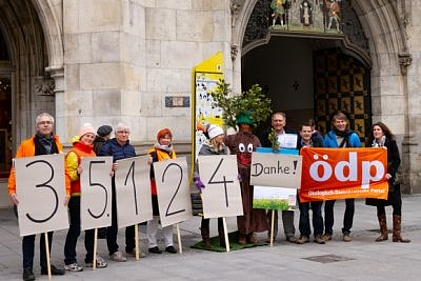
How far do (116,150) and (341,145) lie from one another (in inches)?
147

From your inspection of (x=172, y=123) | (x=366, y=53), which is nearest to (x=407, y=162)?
(x=366, y=53)

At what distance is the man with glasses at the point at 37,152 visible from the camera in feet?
23.8

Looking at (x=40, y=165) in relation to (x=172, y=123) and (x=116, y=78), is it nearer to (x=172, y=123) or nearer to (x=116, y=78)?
(x=116, y=78)

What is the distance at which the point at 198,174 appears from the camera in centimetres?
905

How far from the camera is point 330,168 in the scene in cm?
988

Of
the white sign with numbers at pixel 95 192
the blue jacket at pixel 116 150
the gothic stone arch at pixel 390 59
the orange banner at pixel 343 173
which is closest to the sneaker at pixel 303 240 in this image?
the orange banner at pixel 343 173

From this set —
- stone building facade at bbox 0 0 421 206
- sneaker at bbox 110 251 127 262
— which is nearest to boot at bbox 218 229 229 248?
sneaker at bbox 110 251 127 262

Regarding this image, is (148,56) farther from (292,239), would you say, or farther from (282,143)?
(292,239)

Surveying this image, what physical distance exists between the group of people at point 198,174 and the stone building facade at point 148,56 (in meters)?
2.51

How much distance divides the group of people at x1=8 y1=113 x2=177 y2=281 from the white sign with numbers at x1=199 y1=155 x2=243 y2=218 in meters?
0.58

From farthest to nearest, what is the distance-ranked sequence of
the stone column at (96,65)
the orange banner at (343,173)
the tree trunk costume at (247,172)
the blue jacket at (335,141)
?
1. the stone column at (96,65)
2. the blue jacket at (335,141)
3. the orange banner at (343,173)
4. the tree trunk costume at (247,172)

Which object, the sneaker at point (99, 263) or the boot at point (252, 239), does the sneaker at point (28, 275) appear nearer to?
the sneaker at point (99, 263)

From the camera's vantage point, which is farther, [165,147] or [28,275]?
[165,147]

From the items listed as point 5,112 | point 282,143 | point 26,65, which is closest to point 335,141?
point 282,143
